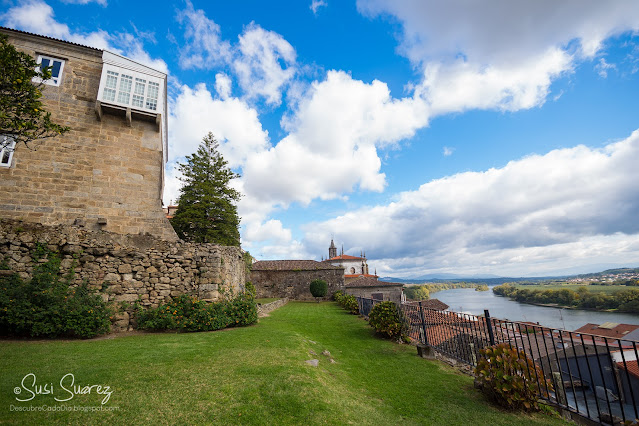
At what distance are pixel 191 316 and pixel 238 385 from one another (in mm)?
5784

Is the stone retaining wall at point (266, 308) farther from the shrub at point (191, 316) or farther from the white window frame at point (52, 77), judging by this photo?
the white window frame at point (52, 77)

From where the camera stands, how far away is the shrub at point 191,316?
9078mm

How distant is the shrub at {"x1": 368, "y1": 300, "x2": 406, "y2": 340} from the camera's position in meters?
8.85

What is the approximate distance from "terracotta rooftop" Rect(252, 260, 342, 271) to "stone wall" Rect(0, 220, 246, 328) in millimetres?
20308

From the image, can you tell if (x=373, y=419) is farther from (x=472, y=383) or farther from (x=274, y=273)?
(x=274, y=273)

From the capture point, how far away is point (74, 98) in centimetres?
1273

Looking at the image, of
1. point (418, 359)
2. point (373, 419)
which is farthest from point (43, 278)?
point (418, 359)

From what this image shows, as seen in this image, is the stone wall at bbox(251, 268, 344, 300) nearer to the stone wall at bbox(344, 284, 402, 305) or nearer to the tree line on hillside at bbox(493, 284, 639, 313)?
the stone wall at bbox(344, 284, 402, 305)

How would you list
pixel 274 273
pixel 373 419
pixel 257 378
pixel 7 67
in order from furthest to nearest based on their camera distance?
pixel 274 273, pixel 7 67, pixel 257 378, pixel 373 419

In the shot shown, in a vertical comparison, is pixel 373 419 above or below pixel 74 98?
below

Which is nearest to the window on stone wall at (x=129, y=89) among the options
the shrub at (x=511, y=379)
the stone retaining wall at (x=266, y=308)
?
the stone retaining wall at (x=266, y=308)

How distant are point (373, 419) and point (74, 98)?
17399mm

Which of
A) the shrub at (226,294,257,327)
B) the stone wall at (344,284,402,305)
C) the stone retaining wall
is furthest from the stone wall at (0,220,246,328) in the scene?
the stone wall at (344,284,402,305)

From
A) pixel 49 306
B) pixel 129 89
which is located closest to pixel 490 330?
pixel 49 306
